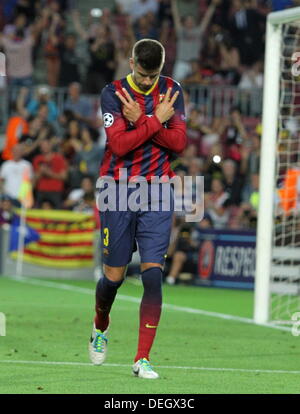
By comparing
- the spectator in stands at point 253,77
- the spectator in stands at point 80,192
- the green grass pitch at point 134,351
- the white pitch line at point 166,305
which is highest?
the spectator in stands at point 253,77

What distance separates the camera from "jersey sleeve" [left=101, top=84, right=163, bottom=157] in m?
8.23

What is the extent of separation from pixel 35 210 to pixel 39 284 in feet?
7.90

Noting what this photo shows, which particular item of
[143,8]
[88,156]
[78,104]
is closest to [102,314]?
[88,156]

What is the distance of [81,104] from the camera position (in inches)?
949

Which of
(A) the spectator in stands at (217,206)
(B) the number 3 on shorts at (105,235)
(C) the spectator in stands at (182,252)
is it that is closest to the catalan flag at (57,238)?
(C) the spectator in stands at (182,252)

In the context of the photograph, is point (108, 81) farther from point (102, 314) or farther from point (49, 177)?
point (102, 314)

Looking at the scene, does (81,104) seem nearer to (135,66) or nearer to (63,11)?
(63,11)

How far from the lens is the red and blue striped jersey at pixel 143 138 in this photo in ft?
27.2

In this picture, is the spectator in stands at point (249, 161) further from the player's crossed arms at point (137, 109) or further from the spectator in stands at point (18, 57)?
the player's crossed arms at point (137, 109)

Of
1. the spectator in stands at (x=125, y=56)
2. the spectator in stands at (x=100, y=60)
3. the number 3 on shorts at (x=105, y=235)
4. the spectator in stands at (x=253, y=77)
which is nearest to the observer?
the number 3 on shorts at (x=105, y=235)

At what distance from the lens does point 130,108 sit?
8.30m

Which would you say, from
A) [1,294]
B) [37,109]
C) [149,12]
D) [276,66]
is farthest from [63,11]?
[276,66]

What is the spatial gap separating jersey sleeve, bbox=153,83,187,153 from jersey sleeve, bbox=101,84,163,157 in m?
0.11

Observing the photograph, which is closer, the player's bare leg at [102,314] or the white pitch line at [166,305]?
the player's bare leg at [102,314]
